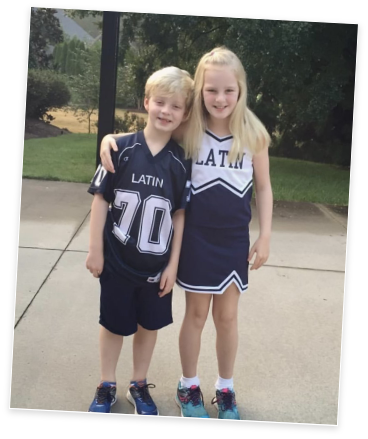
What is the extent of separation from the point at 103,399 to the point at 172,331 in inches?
27.7

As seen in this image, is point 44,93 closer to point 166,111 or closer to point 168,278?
point 166,111

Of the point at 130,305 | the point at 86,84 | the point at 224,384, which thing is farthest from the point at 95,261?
the point at 86,84

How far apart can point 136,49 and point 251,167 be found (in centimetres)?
156

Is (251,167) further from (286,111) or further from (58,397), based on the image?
(286,111)

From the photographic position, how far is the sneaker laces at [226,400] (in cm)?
204

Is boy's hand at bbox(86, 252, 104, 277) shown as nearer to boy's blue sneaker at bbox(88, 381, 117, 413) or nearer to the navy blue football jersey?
the navy blue football jersey

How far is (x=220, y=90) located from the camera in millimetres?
1707

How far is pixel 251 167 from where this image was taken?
5.90ft

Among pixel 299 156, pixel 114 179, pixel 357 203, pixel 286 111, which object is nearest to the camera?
pixel 114 179

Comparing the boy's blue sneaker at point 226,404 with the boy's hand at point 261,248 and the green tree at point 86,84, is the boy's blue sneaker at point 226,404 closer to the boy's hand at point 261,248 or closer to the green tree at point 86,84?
the boy's hand at point 261,248

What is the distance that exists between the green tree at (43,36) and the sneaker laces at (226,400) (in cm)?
176

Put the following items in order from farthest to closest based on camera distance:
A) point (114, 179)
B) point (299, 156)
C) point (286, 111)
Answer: point (299, 156) < point (286, 111) < point (114, 179)

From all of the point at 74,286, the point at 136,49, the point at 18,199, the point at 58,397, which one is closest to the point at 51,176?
the point at 74,286

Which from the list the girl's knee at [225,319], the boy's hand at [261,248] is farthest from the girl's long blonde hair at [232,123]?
the girl's knee at [225,319]
